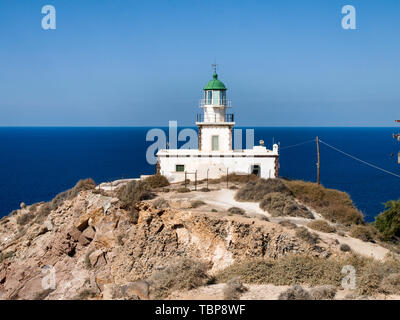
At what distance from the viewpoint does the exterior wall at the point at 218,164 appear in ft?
100

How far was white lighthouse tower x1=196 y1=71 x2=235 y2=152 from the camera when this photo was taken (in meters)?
31.5

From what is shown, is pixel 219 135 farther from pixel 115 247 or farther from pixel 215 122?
pixel 115 247

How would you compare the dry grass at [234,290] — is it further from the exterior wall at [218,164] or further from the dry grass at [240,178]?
the exterior wall at [218,164]

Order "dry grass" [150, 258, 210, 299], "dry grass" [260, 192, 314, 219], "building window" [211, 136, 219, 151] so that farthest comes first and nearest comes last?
"building window" [211, 136, 219, 151] → "dry grass" [260, 192, 314, 219] → "dry grass" [150, 258, 210, 299]

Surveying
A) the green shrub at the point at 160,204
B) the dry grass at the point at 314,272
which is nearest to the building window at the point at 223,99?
the green shrub at the point at 160,204

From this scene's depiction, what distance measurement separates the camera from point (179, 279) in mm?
13023

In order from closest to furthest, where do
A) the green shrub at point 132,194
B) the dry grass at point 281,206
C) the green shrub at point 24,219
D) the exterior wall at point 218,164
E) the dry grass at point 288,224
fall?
the dry grass at point 288,224 < the dry grass at point 281,206 < the green shrub at point 132,194 < the green shrub at point 24,219 < the exterior wall at point 218,164

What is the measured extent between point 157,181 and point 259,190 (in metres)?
7.49

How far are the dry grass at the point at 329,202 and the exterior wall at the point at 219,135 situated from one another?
7.06 metres

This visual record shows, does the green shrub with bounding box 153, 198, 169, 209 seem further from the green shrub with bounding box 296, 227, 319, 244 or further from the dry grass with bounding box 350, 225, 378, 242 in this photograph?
the dry grass with bounding box 350, 225, 378, 242

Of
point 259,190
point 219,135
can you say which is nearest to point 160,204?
point 259,190

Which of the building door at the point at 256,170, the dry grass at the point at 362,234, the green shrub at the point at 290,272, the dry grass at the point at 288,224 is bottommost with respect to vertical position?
the dry grass at the point at 362,234

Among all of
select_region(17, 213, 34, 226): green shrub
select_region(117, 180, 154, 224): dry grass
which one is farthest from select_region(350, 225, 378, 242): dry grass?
select_region(17, 213, 34, 226): green shrub

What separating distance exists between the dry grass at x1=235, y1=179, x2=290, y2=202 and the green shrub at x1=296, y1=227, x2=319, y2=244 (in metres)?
6.03
